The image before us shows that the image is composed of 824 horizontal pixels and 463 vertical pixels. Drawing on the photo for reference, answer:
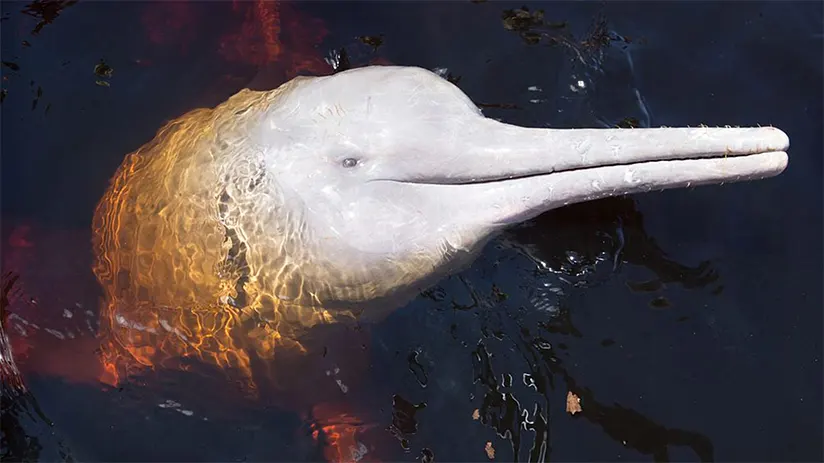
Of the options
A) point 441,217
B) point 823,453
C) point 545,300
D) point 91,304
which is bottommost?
point 823,453

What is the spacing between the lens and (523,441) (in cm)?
590

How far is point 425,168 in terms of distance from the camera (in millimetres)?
5289

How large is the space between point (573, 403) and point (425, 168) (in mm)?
2169

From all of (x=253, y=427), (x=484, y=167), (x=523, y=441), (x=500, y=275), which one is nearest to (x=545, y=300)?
(x=500, y=275)

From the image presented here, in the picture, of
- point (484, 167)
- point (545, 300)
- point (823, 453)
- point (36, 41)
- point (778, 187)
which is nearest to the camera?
point (484, 167)

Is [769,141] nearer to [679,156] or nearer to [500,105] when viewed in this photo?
[679,156]

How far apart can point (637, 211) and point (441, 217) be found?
213 cm

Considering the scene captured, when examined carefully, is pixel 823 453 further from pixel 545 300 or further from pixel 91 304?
pixel 91 304

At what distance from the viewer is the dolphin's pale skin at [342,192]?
5.06 metres

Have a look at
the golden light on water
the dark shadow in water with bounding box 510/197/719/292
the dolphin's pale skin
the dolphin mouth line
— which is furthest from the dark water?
the dolphin mouth line

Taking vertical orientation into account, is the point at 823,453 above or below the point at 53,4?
below

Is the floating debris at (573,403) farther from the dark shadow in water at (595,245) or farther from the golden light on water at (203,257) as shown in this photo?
the golden light on water at (203,257)

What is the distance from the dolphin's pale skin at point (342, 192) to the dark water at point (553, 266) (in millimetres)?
692

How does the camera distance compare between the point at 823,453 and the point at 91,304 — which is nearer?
the point at 823,453
